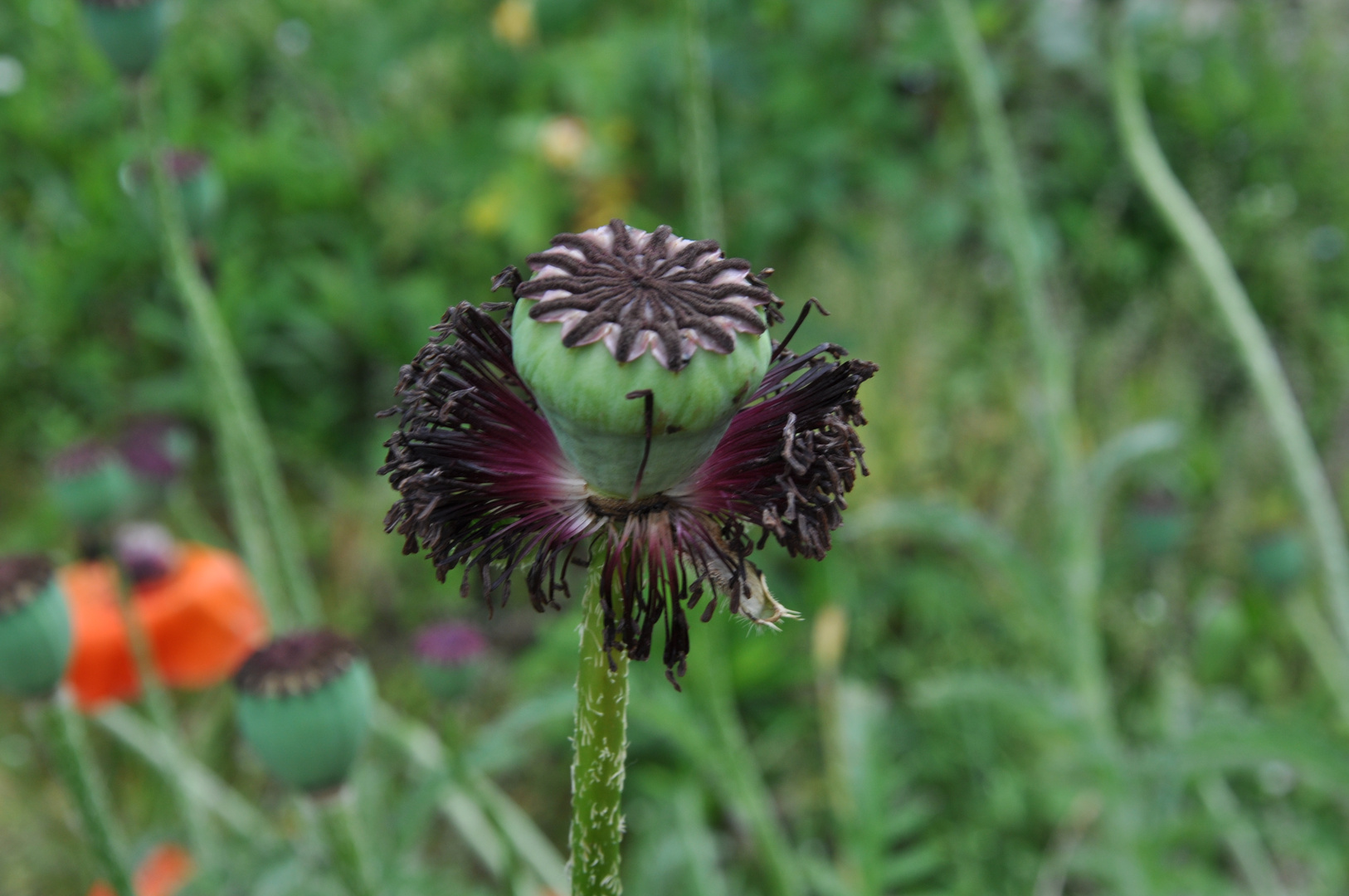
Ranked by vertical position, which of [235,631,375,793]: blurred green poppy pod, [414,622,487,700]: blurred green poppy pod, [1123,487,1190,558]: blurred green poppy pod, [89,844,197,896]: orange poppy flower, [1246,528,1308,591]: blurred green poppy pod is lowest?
[235,631,375,793]: blurred green poppy pod

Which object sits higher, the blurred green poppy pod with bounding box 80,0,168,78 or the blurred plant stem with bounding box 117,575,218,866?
the blurred green poppy pod with bounding box 80,0,168,78

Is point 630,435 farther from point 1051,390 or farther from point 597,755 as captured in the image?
point 1051,390

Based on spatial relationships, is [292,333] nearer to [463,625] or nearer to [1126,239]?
[463,625]

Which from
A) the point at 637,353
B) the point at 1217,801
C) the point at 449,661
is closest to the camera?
the point at 637,353

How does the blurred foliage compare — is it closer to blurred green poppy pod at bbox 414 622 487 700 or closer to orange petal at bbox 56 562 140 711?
blurred green poppy pod at bbox 414 622 487 700

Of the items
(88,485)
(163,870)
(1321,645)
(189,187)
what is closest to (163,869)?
(163,870)

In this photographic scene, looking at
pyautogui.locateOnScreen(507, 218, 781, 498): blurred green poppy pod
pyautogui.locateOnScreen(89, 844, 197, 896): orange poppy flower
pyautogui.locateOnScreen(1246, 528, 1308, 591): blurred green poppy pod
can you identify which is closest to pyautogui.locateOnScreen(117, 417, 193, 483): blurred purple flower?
pyautogui.locateOnScreen(89, 844, 197, 896): orange poppy flower
